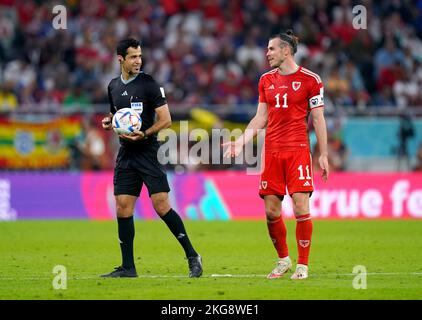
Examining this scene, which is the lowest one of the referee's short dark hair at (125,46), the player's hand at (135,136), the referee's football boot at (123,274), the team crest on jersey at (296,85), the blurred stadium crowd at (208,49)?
the referee's football boot at (123,274)

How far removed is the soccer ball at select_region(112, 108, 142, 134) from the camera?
1155 centimetres

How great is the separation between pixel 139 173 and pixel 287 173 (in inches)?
69.5

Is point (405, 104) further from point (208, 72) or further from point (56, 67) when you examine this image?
point (56, 67)

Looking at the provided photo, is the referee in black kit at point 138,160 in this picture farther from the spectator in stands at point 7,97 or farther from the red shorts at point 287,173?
the spectator in stands at point 7,97

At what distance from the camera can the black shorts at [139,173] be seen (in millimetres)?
11828

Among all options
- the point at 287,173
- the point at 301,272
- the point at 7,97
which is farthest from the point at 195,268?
the point at 7,97

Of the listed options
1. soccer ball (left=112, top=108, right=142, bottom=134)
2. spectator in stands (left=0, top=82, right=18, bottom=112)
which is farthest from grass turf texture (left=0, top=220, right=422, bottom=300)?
spectator in stands (left=0, top=82, right=18, bottom=112)

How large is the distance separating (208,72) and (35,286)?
16.4 meters

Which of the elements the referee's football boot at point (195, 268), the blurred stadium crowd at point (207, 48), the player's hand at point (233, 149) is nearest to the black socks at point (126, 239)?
the referee's football boot at point (195, 268)

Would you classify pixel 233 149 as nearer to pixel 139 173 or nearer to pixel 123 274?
pixel 139 173

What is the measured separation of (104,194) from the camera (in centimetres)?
2325

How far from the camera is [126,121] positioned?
11.5m
